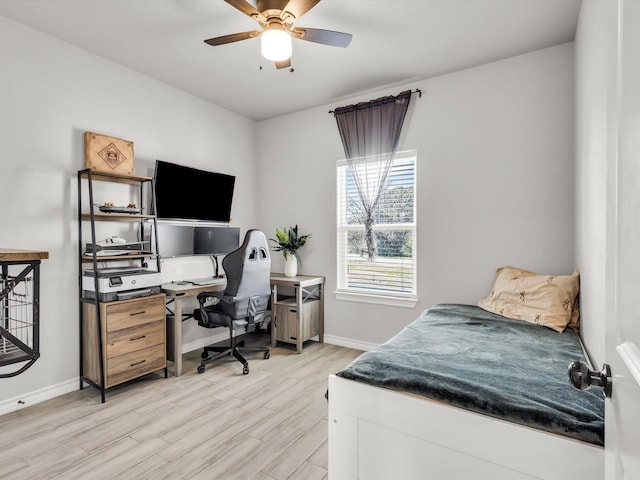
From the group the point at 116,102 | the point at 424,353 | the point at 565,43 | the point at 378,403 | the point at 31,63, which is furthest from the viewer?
the point at 116,102

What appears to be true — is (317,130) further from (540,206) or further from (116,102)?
(540,206)

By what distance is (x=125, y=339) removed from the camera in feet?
9.11

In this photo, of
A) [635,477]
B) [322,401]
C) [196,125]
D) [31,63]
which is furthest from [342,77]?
[635,477]

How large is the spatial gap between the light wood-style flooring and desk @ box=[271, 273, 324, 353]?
2.10ft

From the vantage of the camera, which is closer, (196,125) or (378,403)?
(378,403)

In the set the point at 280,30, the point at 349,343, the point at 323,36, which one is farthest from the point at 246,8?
the point at 349,343

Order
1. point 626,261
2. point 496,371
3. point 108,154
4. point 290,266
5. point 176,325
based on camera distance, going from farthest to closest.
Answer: point 290,266 → point 176,325 → point 108,154 → point 496,371 → point 626,261

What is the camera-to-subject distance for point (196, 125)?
12.8 ft

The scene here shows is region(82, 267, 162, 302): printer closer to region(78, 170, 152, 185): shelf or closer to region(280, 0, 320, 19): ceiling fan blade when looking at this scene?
region(78, 170, 152, 185): shelf

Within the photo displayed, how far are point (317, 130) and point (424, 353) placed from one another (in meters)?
3.05

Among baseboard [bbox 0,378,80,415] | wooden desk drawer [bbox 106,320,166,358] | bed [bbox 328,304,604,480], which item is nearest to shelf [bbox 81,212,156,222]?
wooden desk drawer [bbox 106,320,166,358]

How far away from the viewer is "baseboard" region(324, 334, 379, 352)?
149 inches

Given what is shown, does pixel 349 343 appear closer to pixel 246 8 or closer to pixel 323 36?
pixel 323 36

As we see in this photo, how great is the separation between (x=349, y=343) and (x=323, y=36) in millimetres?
2983
